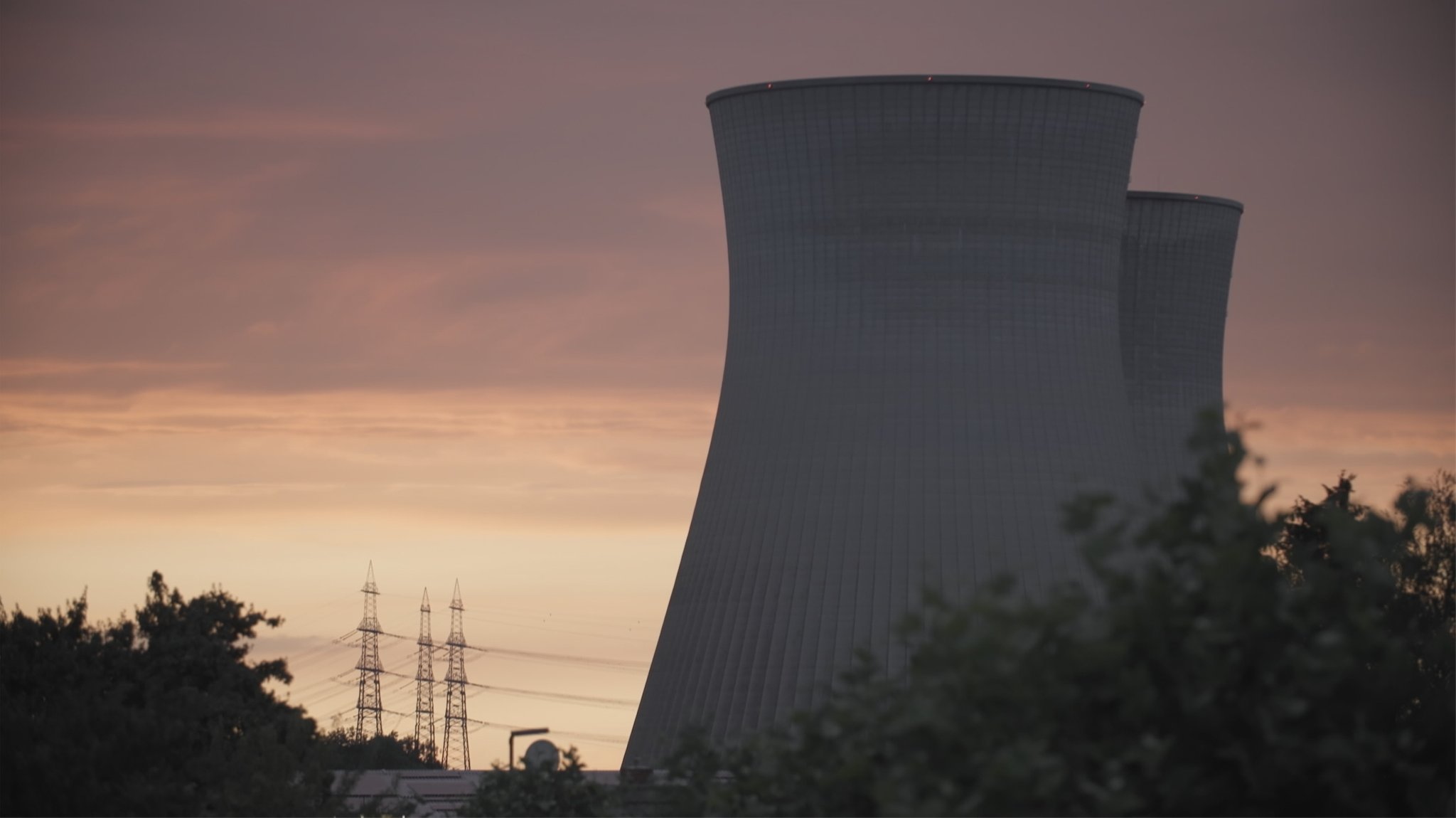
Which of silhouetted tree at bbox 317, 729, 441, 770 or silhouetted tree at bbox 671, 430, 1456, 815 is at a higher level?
silhouetted tree at bbox 317, 729, 441, 770

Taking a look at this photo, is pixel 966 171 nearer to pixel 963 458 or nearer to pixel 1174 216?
pixel 963 458

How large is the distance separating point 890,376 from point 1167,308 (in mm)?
7589

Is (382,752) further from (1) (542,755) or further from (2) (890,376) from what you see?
(1) (542,755)

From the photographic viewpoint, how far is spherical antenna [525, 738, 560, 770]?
13.2 m

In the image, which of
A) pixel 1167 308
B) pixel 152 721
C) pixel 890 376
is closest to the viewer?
pixel 152 721

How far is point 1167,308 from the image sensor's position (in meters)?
27.6

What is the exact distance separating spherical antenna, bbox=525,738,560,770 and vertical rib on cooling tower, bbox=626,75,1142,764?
749 cm

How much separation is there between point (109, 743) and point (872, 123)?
10472 millimetres

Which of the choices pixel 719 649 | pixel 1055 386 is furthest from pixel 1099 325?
pixel 719 649

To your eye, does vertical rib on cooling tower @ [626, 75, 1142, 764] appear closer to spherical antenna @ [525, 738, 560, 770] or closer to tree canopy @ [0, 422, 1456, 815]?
spherical antenna @ [525, 738, 560, 770]

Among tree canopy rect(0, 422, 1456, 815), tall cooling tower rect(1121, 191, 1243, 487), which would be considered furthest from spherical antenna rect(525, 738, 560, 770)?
tall cooling tower rect(1121, 191, 1243, 487)

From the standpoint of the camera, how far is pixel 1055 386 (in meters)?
21.4

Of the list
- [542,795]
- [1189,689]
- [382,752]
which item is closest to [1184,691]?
[1189,689]

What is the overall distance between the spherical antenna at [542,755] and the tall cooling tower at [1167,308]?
15.3m
